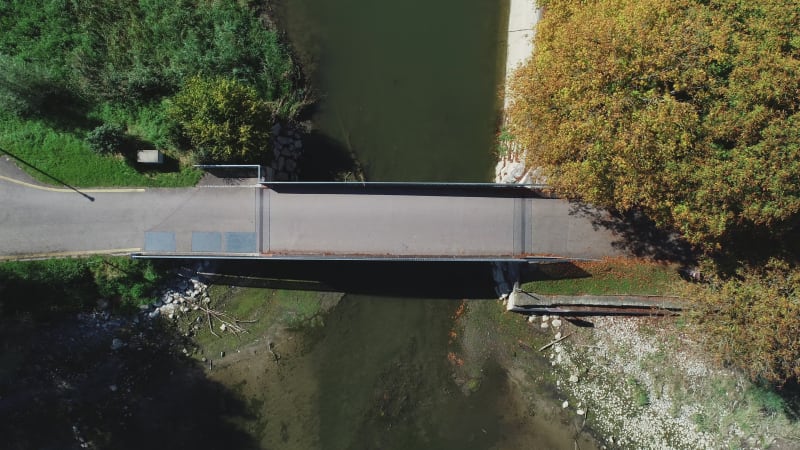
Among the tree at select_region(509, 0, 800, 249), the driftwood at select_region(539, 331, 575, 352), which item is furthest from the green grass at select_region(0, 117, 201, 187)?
the driftwood at select_region(539, 331, 575, 352)

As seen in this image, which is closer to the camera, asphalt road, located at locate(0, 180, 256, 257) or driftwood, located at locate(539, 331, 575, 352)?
asphalt road, located at locate(0, 180, 256, 257)

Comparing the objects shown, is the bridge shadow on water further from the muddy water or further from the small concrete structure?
the small concrete structure

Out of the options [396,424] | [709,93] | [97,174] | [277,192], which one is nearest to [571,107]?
[709,93]

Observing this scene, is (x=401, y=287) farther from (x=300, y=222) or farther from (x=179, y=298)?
(x=179, y=298)

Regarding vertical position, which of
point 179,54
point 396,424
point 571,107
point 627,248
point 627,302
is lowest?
point 396,424

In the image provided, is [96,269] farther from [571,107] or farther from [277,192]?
[571,107]
